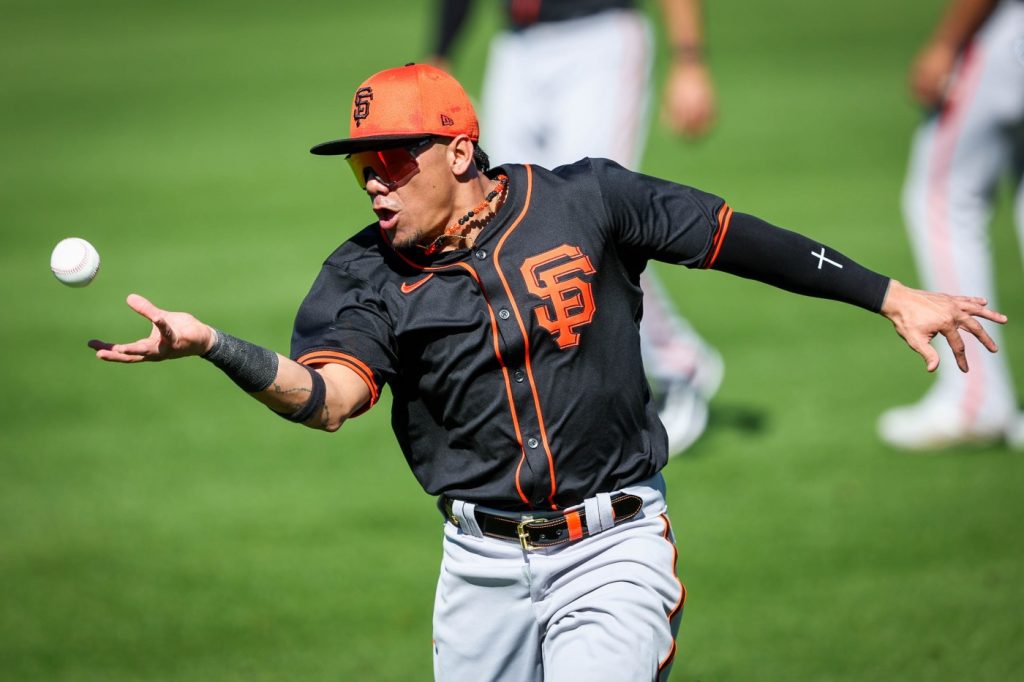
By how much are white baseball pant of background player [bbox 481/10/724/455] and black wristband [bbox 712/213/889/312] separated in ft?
10.8

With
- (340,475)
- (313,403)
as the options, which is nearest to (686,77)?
(340,475)

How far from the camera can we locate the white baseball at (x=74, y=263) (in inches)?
135

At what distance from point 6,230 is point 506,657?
9.76 metres

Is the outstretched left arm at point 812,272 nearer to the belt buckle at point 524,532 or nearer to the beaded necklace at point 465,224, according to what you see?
the beaded necklace at point 465,224

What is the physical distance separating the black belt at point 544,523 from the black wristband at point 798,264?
0.82m

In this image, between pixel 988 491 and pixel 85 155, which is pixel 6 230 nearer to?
pixel 85 155

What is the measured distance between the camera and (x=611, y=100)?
24.2ft

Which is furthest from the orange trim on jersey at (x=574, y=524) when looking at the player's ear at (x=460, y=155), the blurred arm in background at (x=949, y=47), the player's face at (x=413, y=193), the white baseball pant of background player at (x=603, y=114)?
the blurred arm in background at (x=949, y=47)

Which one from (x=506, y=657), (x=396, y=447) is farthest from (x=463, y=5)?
(x=506, y=657)

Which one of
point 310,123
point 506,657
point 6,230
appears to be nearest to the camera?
point 506,657

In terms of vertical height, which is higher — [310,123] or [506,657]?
[310,123]

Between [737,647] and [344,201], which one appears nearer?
[737,647]

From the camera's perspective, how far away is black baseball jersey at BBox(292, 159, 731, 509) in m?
3.80

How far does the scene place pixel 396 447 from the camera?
7.60m
